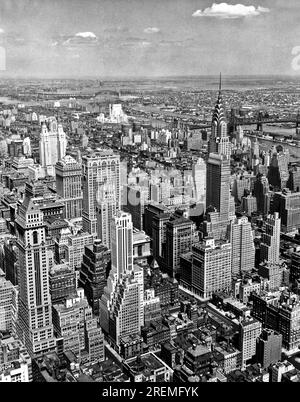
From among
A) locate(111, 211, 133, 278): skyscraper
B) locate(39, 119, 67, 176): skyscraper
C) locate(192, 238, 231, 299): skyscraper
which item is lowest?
locate(192, 238, 231, 299): skyscraper

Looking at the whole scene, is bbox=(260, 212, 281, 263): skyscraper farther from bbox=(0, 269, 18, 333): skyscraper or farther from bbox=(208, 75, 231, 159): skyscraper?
bbox=(0, 269, 18, 333): skyscraper

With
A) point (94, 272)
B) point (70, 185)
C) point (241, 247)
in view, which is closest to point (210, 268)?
point (241, 247)

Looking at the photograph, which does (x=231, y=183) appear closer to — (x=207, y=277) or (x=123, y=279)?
(x=207, y=277)

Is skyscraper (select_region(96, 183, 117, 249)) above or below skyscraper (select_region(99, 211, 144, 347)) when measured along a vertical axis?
above

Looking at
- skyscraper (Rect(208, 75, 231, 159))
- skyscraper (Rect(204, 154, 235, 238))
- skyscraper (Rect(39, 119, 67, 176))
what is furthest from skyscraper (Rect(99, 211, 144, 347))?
skyscraper (Rect(39, 119, 67, 176))

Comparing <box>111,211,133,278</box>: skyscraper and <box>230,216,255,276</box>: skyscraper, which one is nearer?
<box>111,211,133,278</box>: skyscraper

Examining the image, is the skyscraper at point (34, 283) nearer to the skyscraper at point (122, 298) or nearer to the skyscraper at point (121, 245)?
the skyscraper at point (122, 298)

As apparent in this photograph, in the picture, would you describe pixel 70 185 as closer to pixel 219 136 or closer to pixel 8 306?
pixel 219 136
